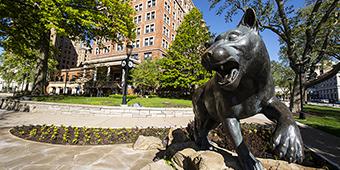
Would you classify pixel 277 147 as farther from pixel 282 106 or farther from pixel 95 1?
pixel 95 1

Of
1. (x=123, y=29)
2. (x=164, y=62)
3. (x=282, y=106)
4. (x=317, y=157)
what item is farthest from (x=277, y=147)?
(x=164, y=62)

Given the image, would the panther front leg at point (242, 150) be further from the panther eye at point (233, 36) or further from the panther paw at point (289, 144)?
the panther eye at point (233, 36)

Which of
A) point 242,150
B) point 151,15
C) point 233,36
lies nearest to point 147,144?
point 242,150

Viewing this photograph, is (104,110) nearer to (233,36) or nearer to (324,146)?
(233,36)

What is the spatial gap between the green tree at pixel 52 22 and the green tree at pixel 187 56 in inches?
343

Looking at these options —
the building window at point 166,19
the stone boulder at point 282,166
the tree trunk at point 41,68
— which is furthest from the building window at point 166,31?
the stone boulder at point 282,166

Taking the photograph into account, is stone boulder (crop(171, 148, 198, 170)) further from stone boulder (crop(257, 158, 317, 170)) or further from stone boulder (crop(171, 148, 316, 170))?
stone boulder (crop(257, 158, 317, 170))

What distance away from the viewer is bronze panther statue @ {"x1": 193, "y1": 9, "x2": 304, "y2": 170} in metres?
1.61

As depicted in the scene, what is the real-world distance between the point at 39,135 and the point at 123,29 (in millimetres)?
12007

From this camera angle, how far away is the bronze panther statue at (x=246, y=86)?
161 cm

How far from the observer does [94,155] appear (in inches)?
151

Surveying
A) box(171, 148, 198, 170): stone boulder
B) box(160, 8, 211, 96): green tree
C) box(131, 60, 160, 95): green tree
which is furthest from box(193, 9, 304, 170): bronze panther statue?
box(131, 60, 160, 95): green tree

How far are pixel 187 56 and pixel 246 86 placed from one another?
22370 millimetres

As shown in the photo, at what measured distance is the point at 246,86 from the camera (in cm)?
184
